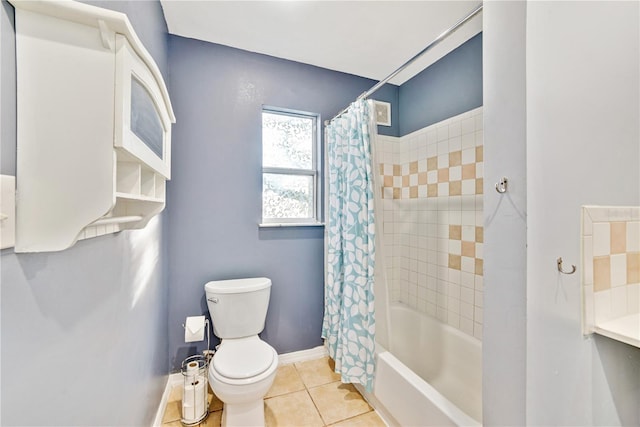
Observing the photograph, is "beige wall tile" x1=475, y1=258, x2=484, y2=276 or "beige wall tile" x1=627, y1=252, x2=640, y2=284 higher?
"beige wall tile" x1=627, y1=252, x2=640, y2=284

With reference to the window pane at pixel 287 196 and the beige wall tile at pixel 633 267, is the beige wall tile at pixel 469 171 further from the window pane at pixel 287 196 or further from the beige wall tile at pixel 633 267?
the window pane at pixel 287 196

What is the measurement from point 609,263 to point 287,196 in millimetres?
1835

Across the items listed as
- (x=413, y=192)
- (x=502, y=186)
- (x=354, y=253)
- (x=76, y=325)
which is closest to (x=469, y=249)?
(x=413, y=192)

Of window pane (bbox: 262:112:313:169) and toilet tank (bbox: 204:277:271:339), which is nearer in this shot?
toilet tank (bbox: 204:277:271:339)

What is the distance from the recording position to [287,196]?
7.25 ft

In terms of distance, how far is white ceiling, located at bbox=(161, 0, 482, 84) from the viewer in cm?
158

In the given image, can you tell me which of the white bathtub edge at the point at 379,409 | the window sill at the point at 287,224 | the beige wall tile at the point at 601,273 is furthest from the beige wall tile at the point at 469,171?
the white bathtub edge at the point at 379,409

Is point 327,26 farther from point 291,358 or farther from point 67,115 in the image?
point 291,358

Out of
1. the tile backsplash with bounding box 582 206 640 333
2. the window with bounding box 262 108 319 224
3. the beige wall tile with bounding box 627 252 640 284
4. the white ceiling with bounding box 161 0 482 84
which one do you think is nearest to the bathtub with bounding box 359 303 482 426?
the tile backsplash with bounding box 582 206 640 333

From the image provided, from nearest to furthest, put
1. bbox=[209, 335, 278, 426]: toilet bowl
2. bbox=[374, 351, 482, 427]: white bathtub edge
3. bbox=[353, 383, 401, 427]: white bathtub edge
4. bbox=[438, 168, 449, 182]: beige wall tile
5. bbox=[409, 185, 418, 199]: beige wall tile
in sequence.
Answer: bbox=[374, 351, 482, 427]: white bathtub edge < bbox=[209, 335, 278, 426]: toilet bowl < bbox=[353, 383, 401, 427]: white bathtub edge < bbox=[438, 168, 449, 182]: beige wall tile < bbox=[409, 185, 418, 199]: beige wall tile

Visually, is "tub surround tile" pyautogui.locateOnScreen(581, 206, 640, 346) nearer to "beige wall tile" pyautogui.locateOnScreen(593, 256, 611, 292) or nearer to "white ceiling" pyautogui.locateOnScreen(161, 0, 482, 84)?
"beige wall tile" pyautogui.locateOnScreen(593, 256, 611, 292)

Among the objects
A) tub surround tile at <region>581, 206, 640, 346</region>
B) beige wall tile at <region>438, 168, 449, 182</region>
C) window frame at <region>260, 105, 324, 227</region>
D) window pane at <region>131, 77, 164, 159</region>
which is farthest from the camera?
window frame at <region>260, 105, 324, 227</region>

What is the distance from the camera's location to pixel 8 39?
1.70 ft

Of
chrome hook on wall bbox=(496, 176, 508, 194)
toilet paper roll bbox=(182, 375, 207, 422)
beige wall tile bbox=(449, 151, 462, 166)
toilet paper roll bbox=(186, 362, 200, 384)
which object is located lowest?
toilet paper roll bbox=(182, 375, 207, 422)
